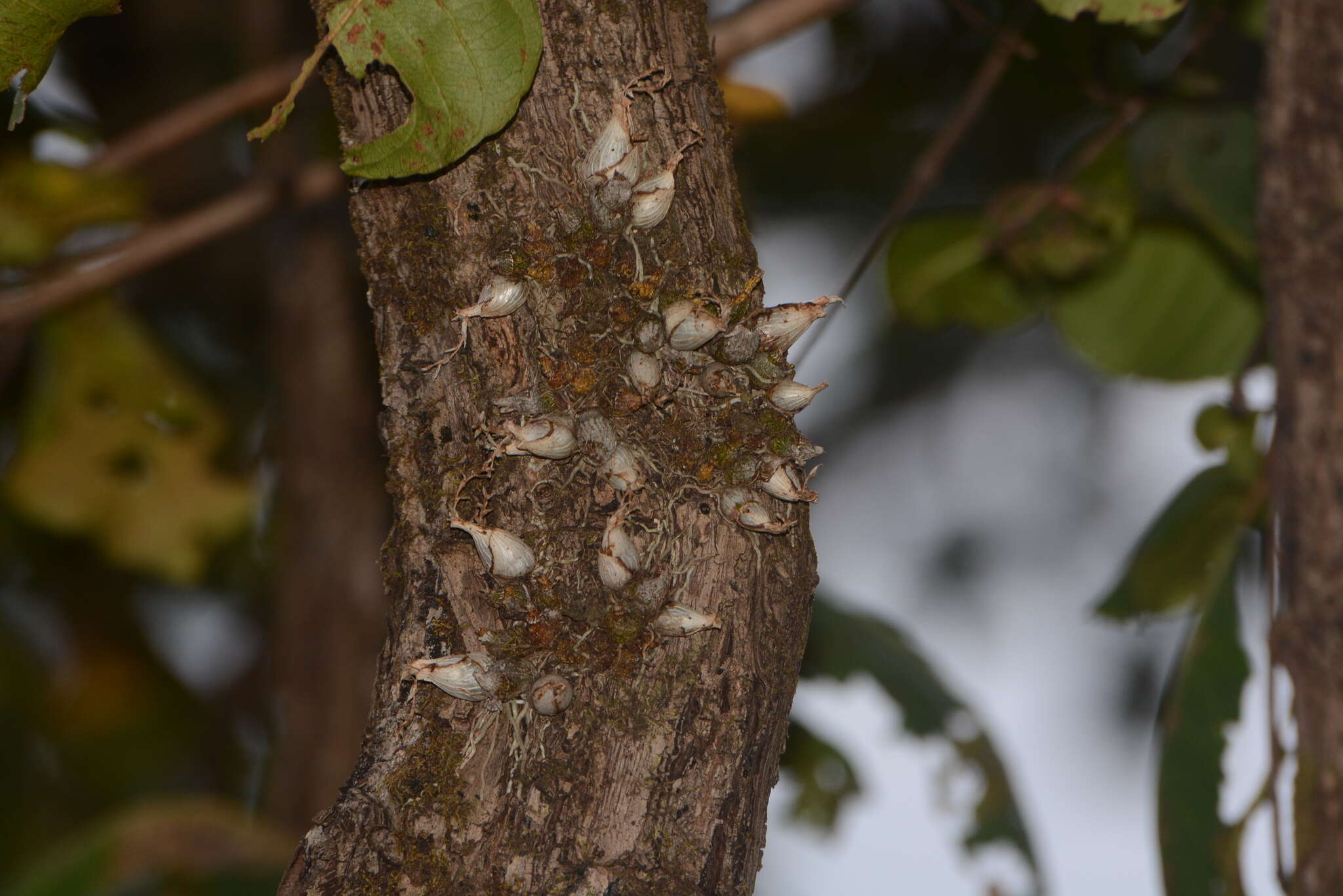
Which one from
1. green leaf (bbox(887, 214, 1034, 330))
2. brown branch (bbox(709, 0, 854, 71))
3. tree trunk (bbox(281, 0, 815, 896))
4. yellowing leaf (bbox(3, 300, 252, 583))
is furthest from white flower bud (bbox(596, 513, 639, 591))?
yellowing leaf (bbox(3, 300, 252, 583))

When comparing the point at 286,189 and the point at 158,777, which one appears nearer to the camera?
the point at 286,189

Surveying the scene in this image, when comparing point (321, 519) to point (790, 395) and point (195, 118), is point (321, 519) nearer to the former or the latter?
point (195, 118)

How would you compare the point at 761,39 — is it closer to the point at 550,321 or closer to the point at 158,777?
the point at 550,321

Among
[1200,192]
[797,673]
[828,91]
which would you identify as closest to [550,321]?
[797,673]

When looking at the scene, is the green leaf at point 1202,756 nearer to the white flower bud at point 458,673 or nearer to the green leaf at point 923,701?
the green leaf at point 923,701

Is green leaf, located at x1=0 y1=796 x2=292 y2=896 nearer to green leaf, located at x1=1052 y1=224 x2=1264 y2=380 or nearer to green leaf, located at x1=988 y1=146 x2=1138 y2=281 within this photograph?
green leaf, located at x1=988 y1=146 x2=1138 y2=281

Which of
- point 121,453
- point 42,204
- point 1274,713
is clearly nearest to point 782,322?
point 1274,713
